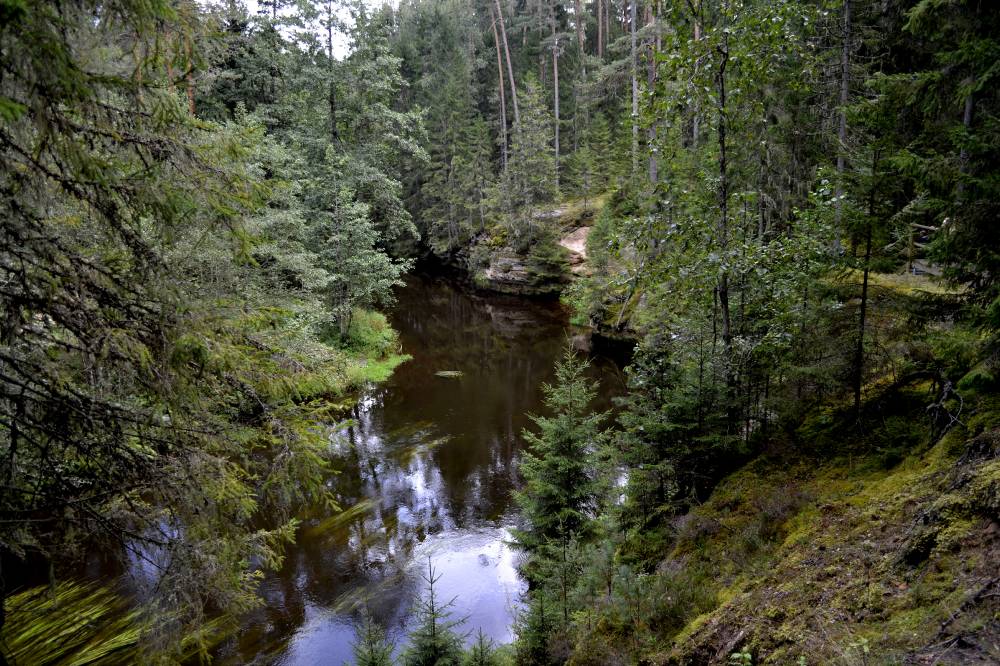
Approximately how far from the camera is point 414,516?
11.9 metres

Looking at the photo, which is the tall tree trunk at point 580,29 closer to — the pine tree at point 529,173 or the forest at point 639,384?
the pine tree at point 529,173

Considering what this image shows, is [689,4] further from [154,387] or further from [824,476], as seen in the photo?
[154,387]

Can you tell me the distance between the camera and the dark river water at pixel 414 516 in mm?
8914

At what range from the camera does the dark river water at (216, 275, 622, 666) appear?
891cm

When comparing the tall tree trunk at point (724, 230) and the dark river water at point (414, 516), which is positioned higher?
the tall tree trunk at point (724, 230)

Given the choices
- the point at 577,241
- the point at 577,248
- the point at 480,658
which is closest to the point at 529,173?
the point at 577,241

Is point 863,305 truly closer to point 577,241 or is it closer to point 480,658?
point 480,658

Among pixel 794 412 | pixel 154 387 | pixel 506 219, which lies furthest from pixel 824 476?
pixel 506 219

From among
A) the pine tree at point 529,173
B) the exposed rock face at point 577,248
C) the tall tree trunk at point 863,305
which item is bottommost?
the tall tree trunk at point 863,305

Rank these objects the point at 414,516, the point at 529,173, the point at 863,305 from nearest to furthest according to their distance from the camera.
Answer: the point at 863,305, the point at 414,516, the point at 529,173

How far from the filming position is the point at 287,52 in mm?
22312

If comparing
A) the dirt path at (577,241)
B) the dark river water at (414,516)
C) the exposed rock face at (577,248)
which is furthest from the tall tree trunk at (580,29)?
the dark river water at (414,516)

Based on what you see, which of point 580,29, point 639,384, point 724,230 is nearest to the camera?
point 724,230

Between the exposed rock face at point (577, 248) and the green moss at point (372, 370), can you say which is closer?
the green moss at point (372, 370)
